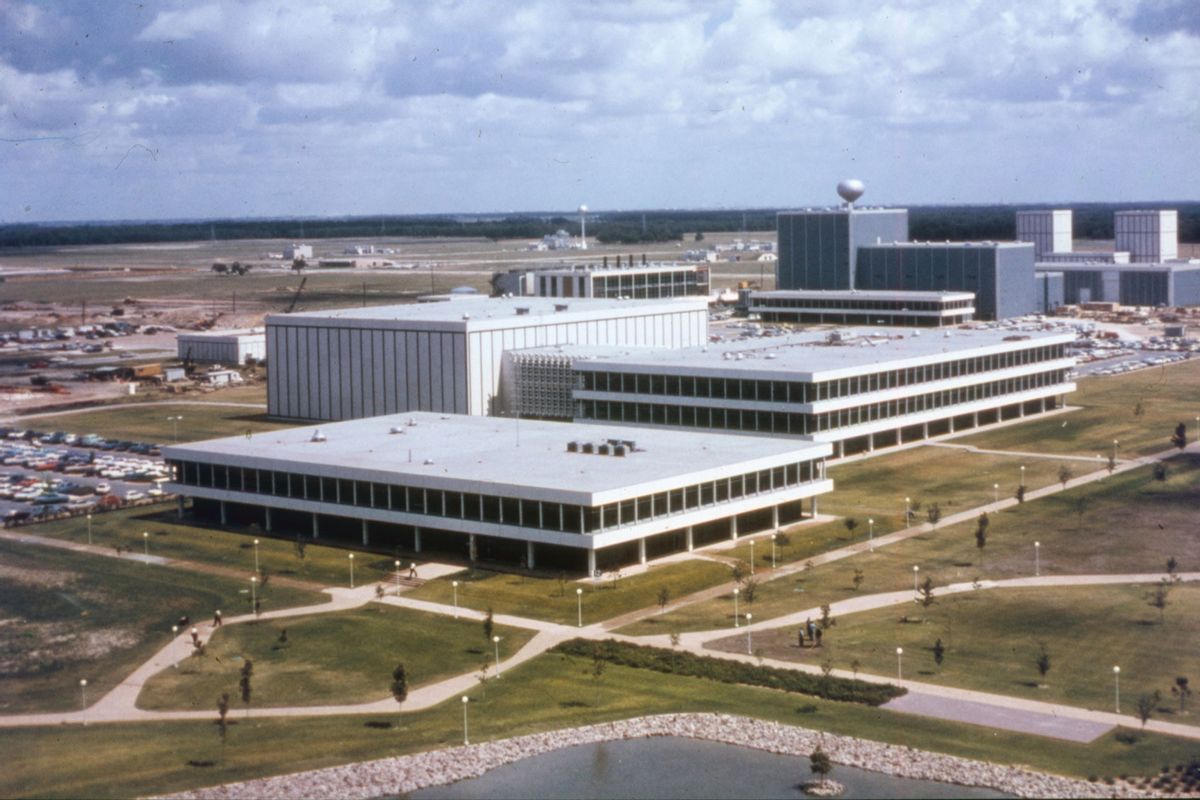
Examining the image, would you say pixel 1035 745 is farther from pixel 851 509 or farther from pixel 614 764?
pixel 851 509

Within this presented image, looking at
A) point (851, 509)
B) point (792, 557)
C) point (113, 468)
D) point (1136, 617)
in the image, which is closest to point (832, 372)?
A: point (851, 509)

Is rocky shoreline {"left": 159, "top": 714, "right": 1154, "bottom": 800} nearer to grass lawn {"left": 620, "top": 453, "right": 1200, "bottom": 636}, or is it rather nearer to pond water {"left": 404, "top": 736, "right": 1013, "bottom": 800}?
pond water {"left": 404, "top": 736, "right": 1013, "bottom": 800}

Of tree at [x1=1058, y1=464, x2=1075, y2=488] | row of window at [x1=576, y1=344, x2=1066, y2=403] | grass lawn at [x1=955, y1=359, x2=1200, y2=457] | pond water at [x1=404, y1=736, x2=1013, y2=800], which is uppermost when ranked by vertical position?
row of window at [x1=576, y1=344, x2=1066, y2=403]

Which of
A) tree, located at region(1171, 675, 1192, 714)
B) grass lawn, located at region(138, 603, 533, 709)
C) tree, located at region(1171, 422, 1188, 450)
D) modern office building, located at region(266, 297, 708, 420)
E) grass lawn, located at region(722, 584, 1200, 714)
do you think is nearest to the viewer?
tree, located at region(1171, 675, 1192, 714)

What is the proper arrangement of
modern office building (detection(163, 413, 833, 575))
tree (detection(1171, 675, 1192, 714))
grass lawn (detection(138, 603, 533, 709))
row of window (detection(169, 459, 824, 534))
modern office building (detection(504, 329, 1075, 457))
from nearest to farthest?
1. tree (detection(1171, 675, 1192, 714))
2. grass lawn (detection(138, 603, 533, 709))
3. row of window (detection(169, 459, 824, 534))
4. modern office building (detection(163, 413, 833, 575))
5. modern office building (detection(504, 329, 1075, 457))

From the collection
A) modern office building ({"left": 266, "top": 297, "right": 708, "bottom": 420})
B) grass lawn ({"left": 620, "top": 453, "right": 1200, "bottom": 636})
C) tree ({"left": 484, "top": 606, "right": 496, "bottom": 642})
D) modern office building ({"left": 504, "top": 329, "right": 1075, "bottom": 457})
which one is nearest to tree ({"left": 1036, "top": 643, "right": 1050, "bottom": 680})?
grass lawn ({"left": 620, "top": 453, "right": 1200, "bottom": 636})

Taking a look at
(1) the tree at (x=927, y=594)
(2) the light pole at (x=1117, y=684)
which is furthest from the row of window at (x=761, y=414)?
(2) the light pole at (x=1117, y=684)

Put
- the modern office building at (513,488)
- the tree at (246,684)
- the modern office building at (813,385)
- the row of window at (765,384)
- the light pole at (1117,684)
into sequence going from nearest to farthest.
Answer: the light pole at (1117,684)
the tree at (246,684)
the modern office building at (513,488)
the row of window at (765,384)
the modern office building at (813,385)

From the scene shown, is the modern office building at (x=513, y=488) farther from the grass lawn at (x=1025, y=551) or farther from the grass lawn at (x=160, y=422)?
the grass lawn at (x=160, y=422)
